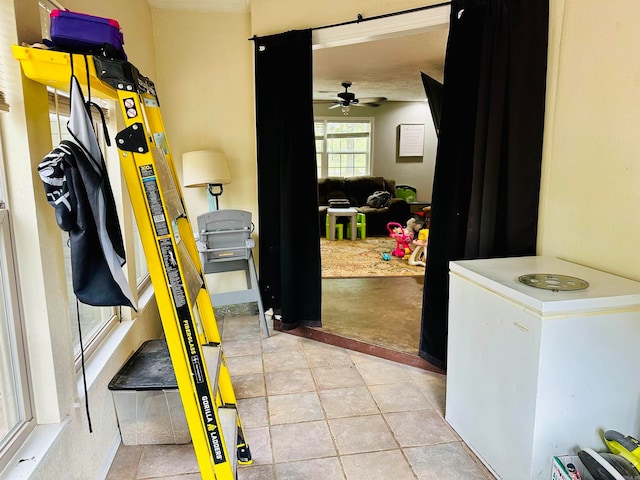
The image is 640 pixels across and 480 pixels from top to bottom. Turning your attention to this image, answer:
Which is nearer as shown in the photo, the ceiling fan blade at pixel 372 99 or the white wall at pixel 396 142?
the ceiling fan blade at pixel 372 99

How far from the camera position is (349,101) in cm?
618

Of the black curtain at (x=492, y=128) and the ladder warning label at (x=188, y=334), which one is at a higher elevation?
the black curtain at (x=492, y=128)

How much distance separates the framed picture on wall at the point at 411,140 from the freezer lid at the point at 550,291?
22.1ft

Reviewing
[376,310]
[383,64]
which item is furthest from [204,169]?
[383,64]

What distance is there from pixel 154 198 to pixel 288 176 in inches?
70.4

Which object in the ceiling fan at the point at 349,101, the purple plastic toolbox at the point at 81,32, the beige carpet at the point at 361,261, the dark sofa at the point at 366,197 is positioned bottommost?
the beige carpet at the point at 361,261

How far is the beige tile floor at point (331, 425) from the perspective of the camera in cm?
182

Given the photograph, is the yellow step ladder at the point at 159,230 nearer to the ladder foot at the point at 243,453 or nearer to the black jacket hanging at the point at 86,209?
the black jacket hanging at the point at 86,209

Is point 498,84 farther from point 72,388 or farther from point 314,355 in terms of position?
point 72,388

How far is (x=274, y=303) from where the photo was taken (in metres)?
3.36

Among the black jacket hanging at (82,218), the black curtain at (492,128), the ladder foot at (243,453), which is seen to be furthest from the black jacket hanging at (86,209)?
the black curtain at (492,128)

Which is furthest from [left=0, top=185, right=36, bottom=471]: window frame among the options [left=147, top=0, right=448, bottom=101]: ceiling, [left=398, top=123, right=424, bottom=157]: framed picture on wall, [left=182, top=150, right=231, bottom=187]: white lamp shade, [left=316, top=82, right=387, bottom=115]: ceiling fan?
[left=398, top=123, right=424, bottom=157]: framed picture on wall

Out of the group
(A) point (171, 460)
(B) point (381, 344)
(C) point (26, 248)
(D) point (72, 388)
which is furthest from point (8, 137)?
(B) point (381, 344)

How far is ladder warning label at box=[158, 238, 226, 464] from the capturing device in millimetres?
1302
